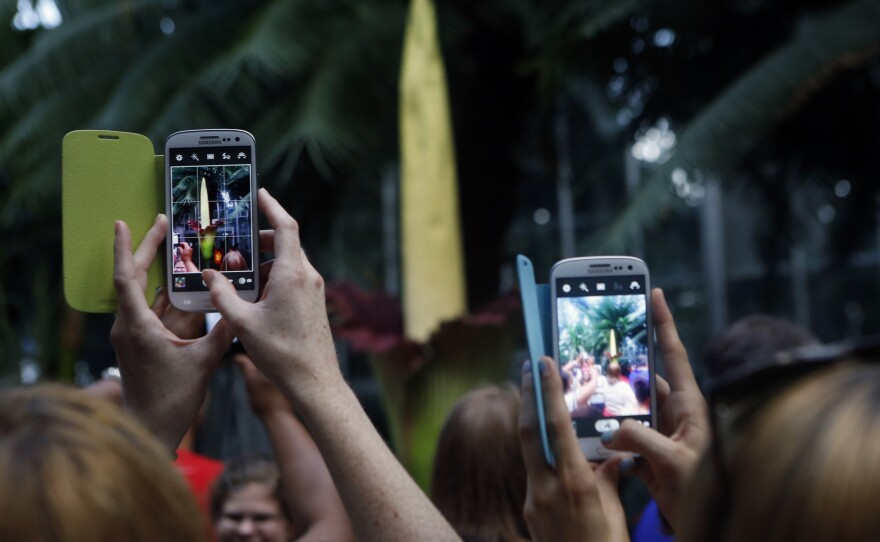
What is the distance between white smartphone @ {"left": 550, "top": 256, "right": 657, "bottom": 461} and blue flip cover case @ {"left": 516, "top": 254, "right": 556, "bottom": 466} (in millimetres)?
23

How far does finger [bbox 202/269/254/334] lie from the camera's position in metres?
1.42

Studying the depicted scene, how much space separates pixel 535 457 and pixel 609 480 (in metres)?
0.13

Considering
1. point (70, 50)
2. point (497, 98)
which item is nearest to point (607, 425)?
point (497, 98)

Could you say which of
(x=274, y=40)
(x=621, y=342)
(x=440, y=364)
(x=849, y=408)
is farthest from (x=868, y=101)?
(x=849, y=408)

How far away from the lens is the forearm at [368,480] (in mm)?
1316

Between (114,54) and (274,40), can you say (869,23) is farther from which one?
(114,54)

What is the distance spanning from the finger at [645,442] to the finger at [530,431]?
0.10m

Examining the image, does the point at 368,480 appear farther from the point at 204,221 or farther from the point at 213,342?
the point at 204,221

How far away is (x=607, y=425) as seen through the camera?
63.7 inches

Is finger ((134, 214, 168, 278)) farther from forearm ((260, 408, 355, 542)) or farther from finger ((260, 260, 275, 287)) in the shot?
forearm ((260, 408, 355, 542))

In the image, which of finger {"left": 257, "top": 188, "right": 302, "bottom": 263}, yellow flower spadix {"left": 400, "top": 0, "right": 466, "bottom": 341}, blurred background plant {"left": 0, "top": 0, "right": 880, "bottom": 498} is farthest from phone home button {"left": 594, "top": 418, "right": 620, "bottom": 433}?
blurred background plant {"left": 0, "top": 0, "right": 880, "bottom": 498}

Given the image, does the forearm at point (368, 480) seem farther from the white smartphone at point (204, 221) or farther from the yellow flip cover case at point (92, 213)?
the yellow flip cover case at point (92, 213)

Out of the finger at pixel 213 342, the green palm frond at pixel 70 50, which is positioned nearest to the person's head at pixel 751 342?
the finger at pixel 213 342

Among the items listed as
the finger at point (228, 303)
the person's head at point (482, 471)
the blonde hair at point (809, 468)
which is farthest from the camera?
the person's head at point (482, 471)
